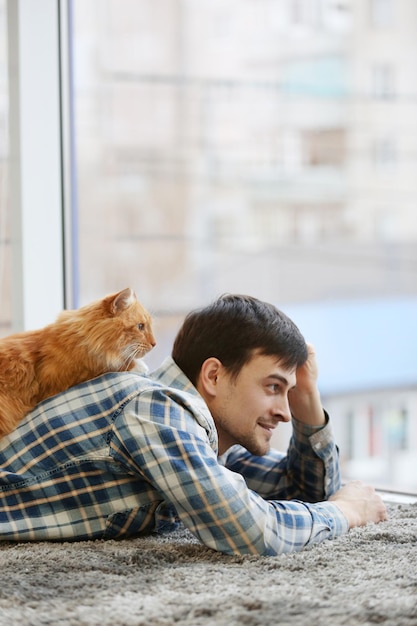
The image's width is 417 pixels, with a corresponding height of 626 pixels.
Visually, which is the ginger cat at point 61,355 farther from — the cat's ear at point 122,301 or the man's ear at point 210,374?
the man's ear at point 210,374

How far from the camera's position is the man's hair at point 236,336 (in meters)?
1.48

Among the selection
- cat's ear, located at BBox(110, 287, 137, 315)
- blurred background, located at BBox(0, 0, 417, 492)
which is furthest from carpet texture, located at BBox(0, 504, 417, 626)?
blurred background, located at BBox(0, 0, 417, 492)

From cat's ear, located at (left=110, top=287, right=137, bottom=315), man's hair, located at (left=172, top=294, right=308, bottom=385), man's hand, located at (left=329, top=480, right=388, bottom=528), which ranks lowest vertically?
man's hand, located at (left=329, top=480, right=388, bottom=528)

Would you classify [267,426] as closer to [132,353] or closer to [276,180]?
[132,353]

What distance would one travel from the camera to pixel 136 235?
30.5 feet

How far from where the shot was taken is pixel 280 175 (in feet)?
31.3

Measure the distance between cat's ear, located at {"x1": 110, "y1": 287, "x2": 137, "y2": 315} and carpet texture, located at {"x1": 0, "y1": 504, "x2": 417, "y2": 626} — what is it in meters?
0.44

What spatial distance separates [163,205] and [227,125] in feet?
4.56

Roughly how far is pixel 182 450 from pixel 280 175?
847cm

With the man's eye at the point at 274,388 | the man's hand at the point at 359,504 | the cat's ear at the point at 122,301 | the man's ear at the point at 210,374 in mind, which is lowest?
the man's hand at the point at 359,504

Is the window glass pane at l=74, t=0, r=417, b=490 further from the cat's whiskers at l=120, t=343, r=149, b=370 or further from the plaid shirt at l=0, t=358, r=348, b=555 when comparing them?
the plaid shirt at l=0, t=358, r=348, b=555

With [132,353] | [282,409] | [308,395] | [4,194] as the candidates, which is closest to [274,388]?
[282,409]

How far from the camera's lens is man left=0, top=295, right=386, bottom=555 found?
4.26ft

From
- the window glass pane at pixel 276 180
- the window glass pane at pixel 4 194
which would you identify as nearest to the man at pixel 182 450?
the window glass pane at pixel 4 194
